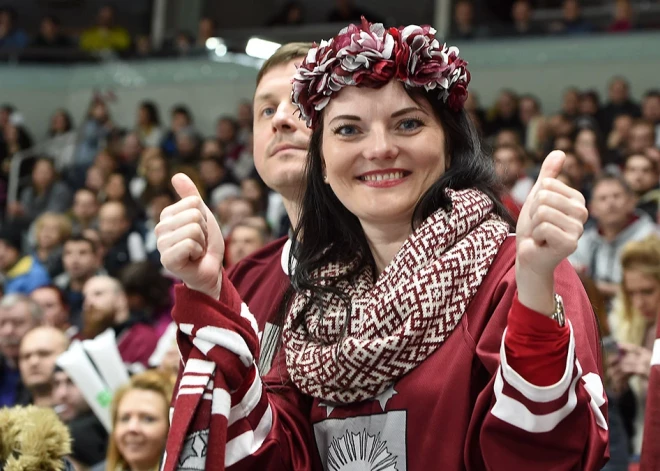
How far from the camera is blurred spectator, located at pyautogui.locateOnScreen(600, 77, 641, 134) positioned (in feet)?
27.6

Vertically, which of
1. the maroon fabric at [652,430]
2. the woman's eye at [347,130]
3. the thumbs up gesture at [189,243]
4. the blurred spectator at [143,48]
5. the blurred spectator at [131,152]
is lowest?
the maroon fabric at [652,430]

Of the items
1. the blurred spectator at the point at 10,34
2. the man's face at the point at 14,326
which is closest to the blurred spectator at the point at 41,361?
the man's face at the point at 14,326

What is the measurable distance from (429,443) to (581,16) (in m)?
9.36

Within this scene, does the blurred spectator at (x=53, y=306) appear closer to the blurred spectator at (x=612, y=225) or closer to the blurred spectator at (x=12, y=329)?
the blurred spectator at (x=12, y=329)

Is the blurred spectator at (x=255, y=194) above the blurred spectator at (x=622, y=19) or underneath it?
underneath

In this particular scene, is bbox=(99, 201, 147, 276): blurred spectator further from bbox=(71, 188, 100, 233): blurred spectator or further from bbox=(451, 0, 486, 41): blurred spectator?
bbox=(451, 0, 486, 41): blurred spectator

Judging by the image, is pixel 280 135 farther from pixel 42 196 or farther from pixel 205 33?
pixel 205 33

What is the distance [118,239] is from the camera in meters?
7.53

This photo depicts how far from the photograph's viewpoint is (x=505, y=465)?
5.63 feet

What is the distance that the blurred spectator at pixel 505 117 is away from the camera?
8945 mm

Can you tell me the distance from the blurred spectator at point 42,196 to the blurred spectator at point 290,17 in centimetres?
335

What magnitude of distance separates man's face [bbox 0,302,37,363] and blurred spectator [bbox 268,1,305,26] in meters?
7.32

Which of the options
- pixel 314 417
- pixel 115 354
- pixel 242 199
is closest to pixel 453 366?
pixel 314 417

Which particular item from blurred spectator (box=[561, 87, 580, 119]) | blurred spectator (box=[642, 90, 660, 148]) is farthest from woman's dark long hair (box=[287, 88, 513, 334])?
blurred spectator (box=[561, 87, 580, 119])
